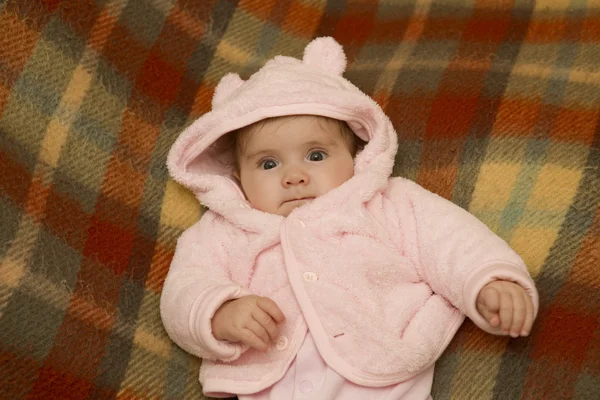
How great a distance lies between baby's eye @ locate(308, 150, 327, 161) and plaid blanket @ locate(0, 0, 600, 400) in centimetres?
23

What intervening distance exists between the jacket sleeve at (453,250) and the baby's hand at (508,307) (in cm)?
2

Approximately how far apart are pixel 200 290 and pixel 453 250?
503 millimetres

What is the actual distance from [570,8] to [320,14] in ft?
2.22

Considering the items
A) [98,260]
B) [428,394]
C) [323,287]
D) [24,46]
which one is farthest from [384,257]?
[24,46]

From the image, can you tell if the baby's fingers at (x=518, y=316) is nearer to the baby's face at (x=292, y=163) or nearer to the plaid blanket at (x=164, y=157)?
the plaid blanket at (x=164, y=157)

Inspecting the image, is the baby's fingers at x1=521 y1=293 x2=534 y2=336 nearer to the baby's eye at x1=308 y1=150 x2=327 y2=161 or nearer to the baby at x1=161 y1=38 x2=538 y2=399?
the baby at x1=161 y1=38 x2=538 y2=399

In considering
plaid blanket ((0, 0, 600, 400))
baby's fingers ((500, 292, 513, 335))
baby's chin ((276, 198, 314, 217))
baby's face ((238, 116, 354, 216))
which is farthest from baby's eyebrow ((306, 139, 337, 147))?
baby's fingers ((500, 292, 513, 335))

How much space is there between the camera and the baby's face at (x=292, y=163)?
1.51 meters

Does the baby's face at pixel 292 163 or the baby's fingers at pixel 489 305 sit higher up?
the baby's fingers at pixel 489 305

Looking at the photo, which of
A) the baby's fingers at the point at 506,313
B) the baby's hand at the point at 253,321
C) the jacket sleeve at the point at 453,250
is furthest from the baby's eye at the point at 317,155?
the baby's fingers at the point at 506,313

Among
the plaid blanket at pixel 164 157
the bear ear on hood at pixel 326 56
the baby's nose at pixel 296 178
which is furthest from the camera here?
the bear ear on hood at pixel 326 56

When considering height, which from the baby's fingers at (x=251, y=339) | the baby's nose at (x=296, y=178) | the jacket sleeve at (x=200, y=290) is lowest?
the jacket sleeve at (x=200, y=290)

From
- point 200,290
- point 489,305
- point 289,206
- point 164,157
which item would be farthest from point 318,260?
point 164,157

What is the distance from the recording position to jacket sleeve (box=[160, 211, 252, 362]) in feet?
4.38
